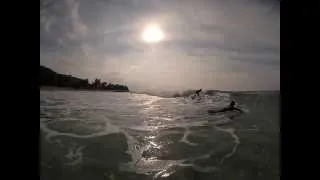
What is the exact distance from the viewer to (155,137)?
1.45 meters

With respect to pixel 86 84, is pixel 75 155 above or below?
below

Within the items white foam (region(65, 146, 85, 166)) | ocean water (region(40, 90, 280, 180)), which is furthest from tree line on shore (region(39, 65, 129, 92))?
white foam (region(65, 146, 85, 166))

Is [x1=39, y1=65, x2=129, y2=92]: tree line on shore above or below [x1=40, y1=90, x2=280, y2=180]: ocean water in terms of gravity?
above

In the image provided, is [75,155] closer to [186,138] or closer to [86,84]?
[86,84]

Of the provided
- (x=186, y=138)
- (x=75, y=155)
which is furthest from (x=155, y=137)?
(x=75, y=155)

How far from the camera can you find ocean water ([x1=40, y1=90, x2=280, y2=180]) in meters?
1.38

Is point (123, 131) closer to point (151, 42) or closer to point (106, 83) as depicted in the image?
point (106, 83)

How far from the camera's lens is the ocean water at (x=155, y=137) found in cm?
138

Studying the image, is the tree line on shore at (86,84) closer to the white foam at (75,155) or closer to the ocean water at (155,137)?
the ocean water at (155,137)

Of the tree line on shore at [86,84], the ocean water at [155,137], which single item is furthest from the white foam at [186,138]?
the tree line on shore at [86,84]

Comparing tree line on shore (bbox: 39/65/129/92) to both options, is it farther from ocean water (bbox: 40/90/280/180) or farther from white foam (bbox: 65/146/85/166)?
white foam (bbox: 65/146/85/166)
